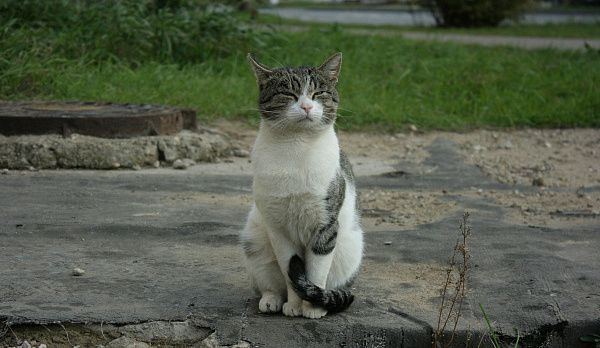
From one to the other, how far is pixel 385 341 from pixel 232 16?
6846 millimetres

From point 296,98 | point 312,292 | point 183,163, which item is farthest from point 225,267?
point 183,163

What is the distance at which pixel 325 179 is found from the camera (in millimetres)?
2785

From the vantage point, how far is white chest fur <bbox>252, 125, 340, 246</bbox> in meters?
2.76

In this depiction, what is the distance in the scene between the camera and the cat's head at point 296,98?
2842 millimetres

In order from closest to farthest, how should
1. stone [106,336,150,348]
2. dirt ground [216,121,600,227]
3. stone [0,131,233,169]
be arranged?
stone [106,336,150,348] < dirt ground [216,121,600,227] < stone [0,131,233,169]

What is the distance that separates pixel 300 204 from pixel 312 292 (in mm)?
370

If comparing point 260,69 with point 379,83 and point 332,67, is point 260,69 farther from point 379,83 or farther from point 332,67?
point 379,83

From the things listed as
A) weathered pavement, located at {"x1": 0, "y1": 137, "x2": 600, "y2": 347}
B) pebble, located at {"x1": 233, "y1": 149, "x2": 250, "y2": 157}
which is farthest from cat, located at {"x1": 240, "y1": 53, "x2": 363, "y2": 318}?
pebble, located at {"x1": 233, "y1": 149, "x2": 250, "y2": 157}

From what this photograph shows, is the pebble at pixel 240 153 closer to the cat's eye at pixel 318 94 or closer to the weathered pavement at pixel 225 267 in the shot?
the weathered pavement at pixel 225 267

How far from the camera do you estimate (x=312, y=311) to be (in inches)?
113

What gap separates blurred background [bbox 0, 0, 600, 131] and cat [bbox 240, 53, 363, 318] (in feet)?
10.8

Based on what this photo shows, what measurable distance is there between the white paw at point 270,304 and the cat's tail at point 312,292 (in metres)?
0.16

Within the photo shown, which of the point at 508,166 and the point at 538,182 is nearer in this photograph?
the point at 538,182

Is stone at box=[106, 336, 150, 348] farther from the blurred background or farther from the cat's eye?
the blurred background
